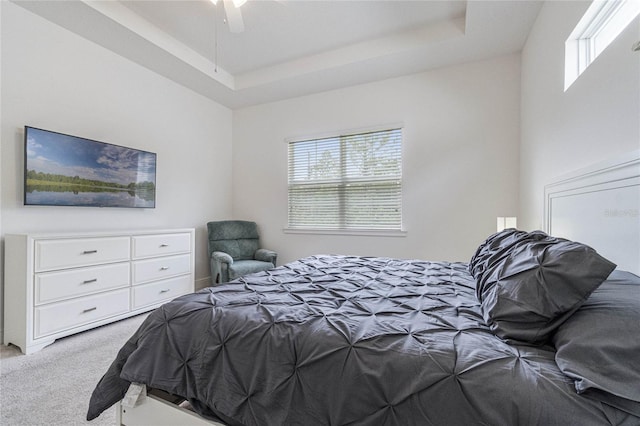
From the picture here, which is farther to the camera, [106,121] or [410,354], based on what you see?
[106,121]

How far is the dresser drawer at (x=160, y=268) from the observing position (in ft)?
9.84

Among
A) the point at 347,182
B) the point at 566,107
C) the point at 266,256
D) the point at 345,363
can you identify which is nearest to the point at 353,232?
the point at 347,182

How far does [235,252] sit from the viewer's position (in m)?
4.14

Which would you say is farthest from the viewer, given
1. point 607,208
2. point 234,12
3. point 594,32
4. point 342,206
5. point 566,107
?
point 342,206

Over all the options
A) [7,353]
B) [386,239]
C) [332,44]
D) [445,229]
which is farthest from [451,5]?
[7,353]

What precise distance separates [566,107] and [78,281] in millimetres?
4056

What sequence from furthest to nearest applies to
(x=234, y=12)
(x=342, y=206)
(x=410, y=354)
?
(x=342, y=206) → (x=234, y=12) → (x=410, y=354)

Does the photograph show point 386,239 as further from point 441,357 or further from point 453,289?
point 441,357

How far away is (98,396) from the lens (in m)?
1.26

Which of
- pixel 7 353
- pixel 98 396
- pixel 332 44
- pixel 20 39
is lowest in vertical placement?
pixel 7 353

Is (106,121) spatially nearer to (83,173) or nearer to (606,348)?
(83,173)

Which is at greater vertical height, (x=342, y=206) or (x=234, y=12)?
(x=234, y=12)

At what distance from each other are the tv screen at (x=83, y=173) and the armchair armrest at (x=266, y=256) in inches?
59.3

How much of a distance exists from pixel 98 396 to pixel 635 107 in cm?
266
